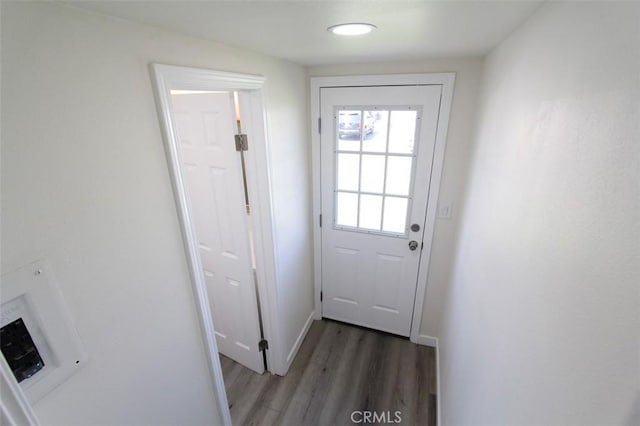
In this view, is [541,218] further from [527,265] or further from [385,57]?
[385,57]

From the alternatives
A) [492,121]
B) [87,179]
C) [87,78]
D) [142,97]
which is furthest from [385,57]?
[87,179]

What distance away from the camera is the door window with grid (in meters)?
1.92

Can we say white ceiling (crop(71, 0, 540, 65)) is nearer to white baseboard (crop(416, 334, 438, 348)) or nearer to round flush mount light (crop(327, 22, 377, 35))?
round flush mount light (crop(327, 22, 377, 35))

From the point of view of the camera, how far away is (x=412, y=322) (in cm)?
240

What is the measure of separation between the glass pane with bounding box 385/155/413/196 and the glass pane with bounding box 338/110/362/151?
0.88 ft

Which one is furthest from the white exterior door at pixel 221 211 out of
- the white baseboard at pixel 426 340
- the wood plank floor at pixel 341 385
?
the white baseboard at pixel 426 340

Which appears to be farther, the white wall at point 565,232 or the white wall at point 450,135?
the white wall at point 450,135

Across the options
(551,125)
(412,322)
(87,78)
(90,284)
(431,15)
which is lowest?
(412,322)

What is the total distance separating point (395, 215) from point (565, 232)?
156 cm

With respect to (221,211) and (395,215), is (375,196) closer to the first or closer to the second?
(395,215)

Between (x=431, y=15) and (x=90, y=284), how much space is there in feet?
4.10

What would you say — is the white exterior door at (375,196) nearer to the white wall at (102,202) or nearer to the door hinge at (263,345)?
the door hinge at (263,345)

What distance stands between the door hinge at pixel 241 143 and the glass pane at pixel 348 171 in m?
0.75

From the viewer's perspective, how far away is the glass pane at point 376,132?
1924 mm
